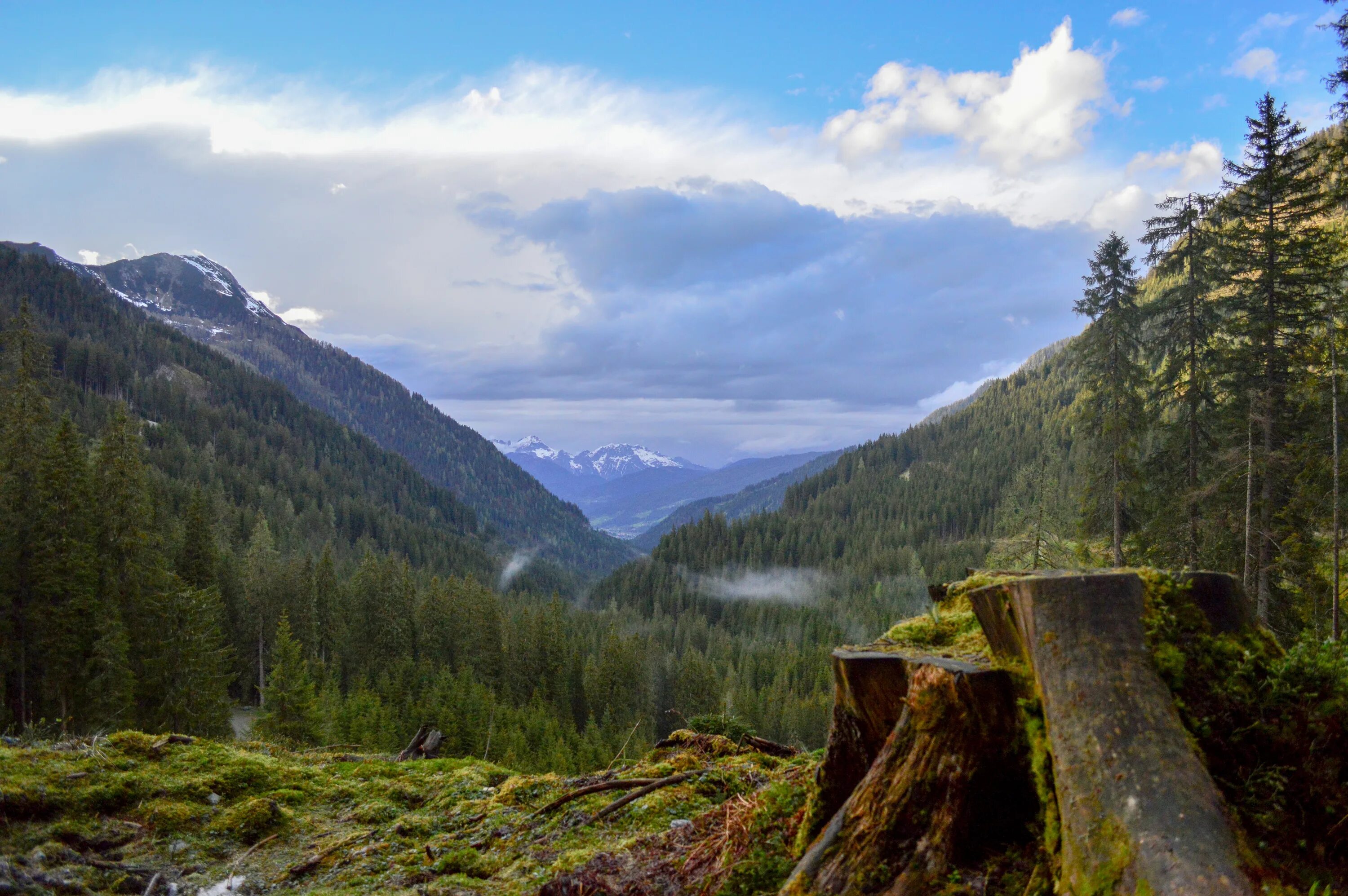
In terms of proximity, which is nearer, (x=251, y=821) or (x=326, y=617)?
(x=251, y=821)

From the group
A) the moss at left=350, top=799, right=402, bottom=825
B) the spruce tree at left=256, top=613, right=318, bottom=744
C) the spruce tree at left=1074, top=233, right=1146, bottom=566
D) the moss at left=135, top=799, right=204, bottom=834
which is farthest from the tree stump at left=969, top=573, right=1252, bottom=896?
the spruce tree at left=256, top=613, right=318, bottom=744

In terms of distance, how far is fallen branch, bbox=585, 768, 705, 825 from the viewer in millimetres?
5641

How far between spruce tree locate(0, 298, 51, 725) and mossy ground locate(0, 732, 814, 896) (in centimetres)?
2396

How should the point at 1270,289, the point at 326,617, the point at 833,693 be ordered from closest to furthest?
the point at 833,693
the point at 1270,289
the point at 326,617

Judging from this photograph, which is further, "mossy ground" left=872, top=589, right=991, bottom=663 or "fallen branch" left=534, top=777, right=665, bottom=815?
"fallen branch" left=534, top=777, right=665, bottom=815

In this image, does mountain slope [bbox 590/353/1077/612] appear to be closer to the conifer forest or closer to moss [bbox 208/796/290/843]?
the conifer forest

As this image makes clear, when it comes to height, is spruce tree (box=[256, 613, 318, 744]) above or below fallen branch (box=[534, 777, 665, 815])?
below

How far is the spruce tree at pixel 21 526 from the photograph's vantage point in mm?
24969

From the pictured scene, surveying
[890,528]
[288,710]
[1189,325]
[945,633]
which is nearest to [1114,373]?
[1189,325]

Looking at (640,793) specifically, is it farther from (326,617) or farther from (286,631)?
(326,617)

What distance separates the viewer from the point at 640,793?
5.79m

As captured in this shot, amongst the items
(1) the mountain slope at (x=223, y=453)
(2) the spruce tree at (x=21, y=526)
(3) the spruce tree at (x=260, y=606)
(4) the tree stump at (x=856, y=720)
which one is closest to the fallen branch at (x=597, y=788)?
(4) the tree stump at (x=856, y=720)

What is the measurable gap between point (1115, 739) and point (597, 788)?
4.43m

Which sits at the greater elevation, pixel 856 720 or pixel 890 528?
pixel 856 720
